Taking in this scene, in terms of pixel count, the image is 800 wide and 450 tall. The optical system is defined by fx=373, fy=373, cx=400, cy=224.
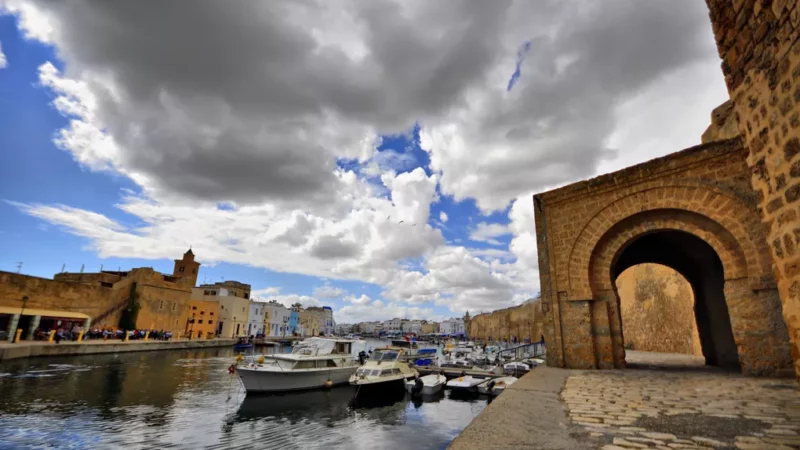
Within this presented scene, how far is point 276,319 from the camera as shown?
67.3 meters

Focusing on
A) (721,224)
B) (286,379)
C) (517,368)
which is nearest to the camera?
(721,224)

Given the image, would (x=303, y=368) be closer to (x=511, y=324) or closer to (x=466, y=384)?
(x=466, y=384)

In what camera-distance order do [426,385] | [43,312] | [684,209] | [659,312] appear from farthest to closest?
[43,312], [659,312], [426,385], [684,209]

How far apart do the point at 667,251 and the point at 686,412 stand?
9.50 metres

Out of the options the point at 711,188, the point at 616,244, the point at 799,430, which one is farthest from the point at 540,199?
the point at 799,430

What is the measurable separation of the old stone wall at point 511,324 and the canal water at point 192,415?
32.3 m

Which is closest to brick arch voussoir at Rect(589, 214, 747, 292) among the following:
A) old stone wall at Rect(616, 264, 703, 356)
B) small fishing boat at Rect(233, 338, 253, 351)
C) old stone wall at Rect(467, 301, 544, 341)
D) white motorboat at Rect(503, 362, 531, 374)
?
old stone wall at Rect(616, 264, 703, 356)

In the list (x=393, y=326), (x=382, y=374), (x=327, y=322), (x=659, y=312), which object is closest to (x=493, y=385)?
(x=382, y=374)

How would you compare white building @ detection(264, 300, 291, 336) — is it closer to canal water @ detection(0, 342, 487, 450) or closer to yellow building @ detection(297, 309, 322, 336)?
yellow building @ detection(297, 309, 322, 336)

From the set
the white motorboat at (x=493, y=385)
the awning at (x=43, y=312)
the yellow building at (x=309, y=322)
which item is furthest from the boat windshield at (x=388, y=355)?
the yellow building at (x=309, y=322)

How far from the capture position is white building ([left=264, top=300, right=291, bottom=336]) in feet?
212

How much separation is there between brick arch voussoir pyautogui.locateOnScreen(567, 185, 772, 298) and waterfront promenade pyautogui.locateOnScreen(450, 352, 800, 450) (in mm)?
2571

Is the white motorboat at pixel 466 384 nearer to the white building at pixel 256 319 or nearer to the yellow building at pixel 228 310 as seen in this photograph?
the yellow building at pixel 228 310

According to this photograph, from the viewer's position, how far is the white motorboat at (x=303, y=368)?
1648cm
